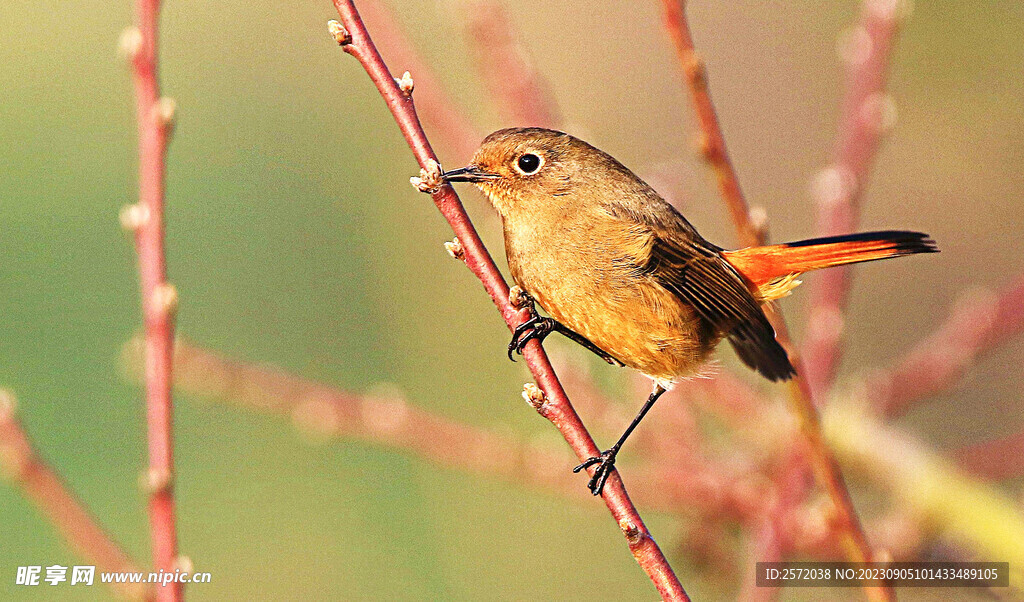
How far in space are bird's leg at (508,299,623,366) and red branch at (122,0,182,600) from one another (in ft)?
2.18

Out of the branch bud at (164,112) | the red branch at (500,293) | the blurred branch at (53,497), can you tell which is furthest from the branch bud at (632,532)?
the branch bud at (164,112)

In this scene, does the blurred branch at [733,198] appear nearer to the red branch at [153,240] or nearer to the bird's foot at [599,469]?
the bird's foot at [599,469]

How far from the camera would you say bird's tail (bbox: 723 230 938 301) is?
2398mm

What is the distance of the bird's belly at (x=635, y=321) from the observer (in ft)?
8.11

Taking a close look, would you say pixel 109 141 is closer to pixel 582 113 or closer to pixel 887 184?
pixel 582 113

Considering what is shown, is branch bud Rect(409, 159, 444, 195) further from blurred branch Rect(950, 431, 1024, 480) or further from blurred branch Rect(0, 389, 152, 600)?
blurred branch Rect(950, 431, 1024, 480)

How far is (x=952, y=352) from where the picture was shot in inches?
114

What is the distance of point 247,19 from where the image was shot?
7059 mm

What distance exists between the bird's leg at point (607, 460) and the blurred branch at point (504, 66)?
0.85m

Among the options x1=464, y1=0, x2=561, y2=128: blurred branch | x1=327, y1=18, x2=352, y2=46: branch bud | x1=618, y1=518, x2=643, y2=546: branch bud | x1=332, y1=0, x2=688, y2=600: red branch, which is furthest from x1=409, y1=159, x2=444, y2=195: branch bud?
x1=464, y1=0, x2=561, y2=128: blurred branch

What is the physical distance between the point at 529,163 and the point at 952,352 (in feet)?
4.60

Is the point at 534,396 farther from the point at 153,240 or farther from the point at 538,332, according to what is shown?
the point at 153,240

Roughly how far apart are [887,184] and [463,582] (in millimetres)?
4026

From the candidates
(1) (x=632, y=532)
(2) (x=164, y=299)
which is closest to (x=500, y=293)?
(1) (x=632, y=532)
